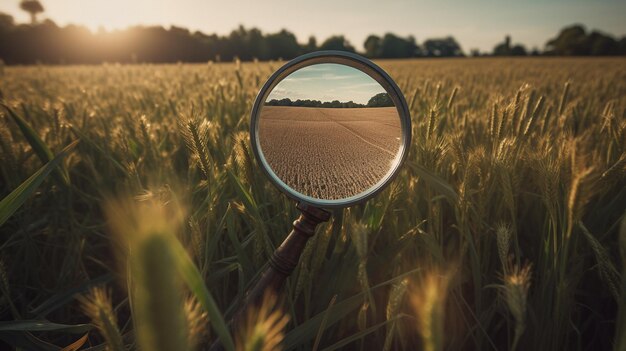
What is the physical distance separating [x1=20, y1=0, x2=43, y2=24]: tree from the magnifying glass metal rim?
9077 centimetres

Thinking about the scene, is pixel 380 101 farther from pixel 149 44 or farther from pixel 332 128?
pixel 149 44

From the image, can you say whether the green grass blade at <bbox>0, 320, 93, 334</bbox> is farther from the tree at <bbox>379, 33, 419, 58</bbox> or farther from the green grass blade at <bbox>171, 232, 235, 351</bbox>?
the tree at <bbox>379, 33, 419, 58</bbox>

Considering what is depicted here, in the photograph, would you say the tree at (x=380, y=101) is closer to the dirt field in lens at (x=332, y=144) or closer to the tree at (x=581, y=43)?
the dirt field in lens at (x=332, y=144)

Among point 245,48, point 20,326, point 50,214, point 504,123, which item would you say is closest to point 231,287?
point 20,326

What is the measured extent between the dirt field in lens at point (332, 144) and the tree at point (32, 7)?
90.7 metres

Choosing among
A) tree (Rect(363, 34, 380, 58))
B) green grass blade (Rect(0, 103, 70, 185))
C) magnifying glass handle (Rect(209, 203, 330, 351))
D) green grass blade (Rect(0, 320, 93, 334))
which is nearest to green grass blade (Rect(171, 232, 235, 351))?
magnifying glass handle (Rect(209, 203, 330, 351))

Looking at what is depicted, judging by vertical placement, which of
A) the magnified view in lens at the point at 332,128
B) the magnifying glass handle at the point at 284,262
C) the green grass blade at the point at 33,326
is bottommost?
the green grass blade at the point at 33,326

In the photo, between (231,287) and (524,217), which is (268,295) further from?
(524,217)

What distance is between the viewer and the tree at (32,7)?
225 ft

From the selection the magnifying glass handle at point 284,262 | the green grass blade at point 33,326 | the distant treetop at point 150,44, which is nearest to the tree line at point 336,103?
the magnifying glass handle at point 284,262

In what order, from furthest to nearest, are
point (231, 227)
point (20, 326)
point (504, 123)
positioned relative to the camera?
point (504, 123), point (231, 227), point (20, 326)

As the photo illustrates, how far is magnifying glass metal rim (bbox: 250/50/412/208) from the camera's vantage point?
80 centimetres

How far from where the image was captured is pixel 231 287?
4.06 ft

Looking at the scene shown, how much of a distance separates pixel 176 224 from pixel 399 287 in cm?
57
